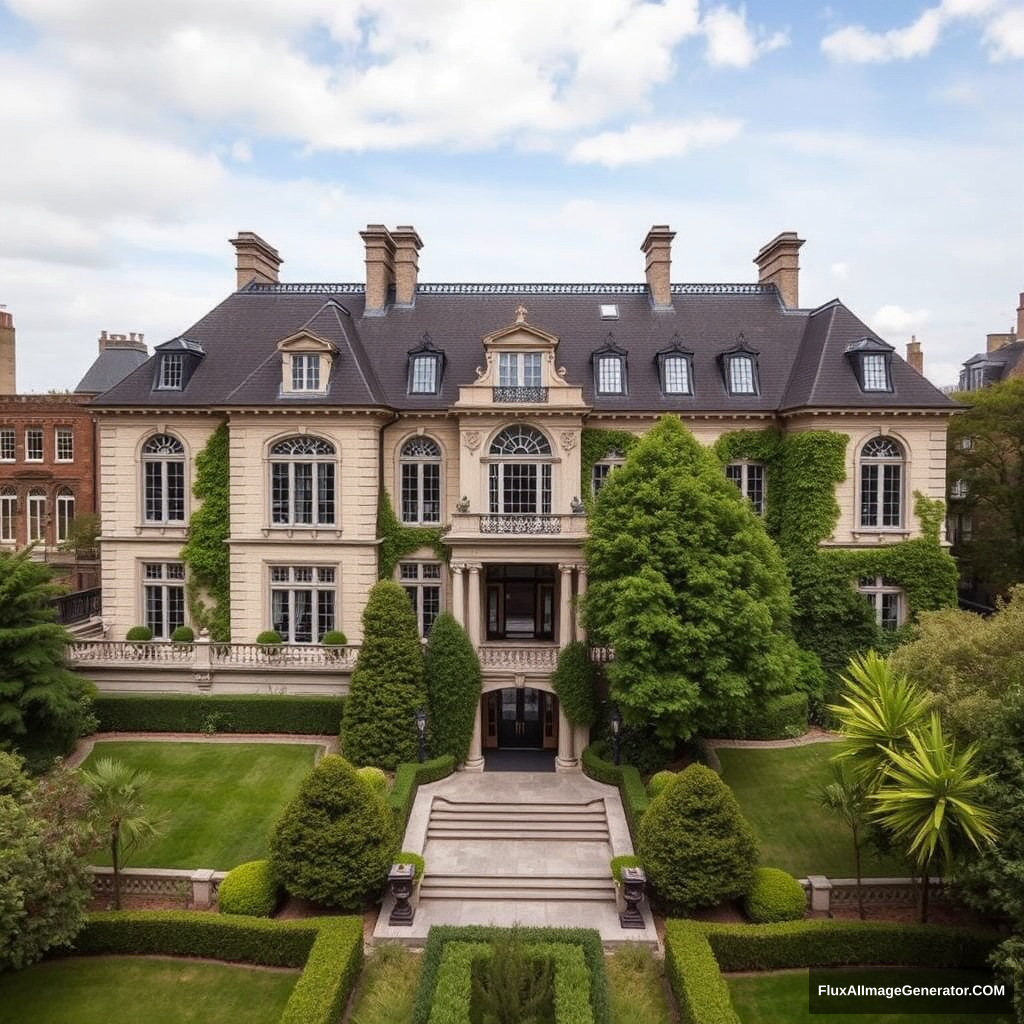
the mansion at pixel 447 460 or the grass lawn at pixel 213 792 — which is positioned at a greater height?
the mansion at pixel 447 460

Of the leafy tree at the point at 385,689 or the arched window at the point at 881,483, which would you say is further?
the arched window at the point at 881,483

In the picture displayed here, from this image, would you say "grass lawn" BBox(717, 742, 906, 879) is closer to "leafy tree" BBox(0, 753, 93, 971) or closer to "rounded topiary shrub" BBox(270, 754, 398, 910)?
"rounded topiary shrub" BBox(270, 754, 398, 910)

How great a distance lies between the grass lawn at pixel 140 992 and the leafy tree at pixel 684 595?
39.4ft

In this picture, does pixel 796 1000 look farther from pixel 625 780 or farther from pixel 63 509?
pixel 63 509

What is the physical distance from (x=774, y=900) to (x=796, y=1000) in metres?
2.29

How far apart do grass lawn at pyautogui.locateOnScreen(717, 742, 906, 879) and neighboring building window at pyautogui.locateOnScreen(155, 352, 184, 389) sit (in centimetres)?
2549

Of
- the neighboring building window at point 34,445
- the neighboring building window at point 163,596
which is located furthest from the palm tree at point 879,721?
the neighboring building window at point 34,445

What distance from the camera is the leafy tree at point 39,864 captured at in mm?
13883

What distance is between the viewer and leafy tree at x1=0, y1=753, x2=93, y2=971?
1388 centimetres

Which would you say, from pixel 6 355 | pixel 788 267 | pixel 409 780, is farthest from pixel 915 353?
pixel 6 355

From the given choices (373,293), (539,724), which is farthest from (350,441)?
(539,724)

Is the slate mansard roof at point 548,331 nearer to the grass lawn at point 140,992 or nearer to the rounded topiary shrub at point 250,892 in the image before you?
the rounded topiary shrub at point 250,892

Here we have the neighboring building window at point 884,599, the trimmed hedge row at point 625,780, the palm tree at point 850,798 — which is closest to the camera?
the palm tree at point 850,798

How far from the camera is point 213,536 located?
2938cm
